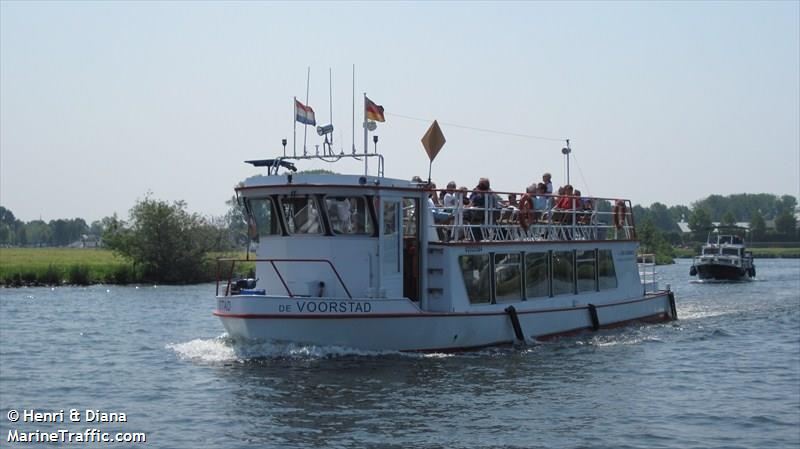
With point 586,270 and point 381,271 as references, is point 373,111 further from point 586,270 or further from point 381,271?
point 586,270

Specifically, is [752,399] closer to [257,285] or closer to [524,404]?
[524,404]

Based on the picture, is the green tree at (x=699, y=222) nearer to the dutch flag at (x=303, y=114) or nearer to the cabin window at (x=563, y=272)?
the cabin window at (x=563, y=272)

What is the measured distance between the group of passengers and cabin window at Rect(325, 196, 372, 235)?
1.63 meters

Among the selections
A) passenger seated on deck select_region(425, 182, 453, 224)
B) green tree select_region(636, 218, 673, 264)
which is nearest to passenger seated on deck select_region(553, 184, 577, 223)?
passenger seated on deck select_region(425, 182, 453, 224)

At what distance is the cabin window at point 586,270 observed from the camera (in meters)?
27.0

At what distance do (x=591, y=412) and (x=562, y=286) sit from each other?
33.5 feet

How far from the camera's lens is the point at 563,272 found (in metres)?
26.2

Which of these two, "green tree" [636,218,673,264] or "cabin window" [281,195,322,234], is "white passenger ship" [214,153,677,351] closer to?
"cabin window" [281,195,322,234]

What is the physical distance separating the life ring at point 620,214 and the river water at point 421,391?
3242mm

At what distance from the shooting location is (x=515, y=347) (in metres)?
23.0

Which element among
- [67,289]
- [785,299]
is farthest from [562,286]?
[67,289]

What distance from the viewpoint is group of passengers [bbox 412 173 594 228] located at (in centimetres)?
2286

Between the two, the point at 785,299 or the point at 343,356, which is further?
the point at 785,299

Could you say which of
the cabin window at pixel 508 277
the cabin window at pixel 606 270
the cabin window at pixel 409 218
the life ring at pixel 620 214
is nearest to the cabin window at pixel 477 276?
the cabin window at pixel 508 277
